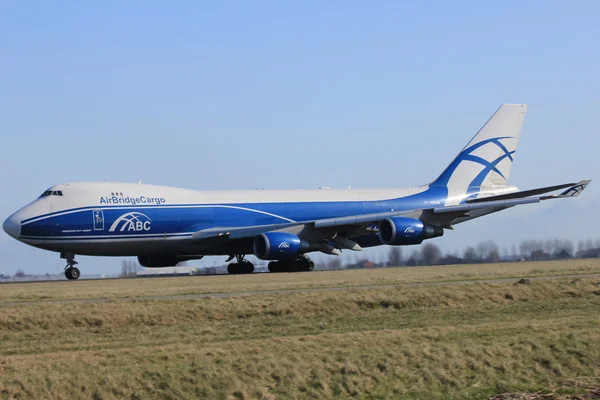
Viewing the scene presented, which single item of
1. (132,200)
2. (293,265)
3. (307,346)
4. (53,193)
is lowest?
(307,346)

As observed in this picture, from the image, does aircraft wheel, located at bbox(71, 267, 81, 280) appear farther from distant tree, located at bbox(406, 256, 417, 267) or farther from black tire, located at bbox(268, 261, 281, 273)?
distant tree, located at bbox(406, 256, 417, 267)

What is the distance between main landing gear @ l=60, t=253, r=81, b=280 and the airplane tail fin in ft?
70.2

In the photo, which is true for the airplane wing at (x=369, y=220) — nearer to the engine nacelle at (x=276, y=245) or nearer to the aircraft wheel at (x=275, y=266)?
the engine nacelle at (x=276, y=245)

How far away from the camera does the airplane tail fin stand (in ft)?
171

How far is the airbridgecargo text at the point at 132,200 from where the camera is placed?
1624 inches

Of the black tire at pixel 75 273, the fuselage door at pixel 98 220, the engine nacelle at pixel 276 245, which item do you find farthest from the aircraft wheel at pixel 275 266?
the black tire at pixel 75 273

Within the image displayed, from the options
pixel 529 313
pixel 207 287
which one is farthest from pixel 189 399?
pixel 207 287

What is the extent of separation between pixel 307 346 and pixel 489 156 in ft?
118

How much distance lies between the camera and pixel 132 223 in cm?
4141

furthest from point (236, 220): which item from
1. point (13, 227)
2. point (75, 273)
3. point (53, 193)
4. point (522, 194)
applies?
point (522, 194)

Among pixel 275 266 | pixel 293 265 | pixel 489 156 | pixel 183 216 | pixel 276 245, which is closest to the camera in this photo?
pixel 276 245

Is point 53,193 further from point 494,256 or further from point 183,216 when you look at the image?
point 494,256

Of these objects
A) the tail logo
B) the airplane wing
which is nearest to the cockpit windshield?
the tail logo

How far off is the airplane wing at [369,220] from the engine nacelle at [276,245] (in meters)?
1.02
